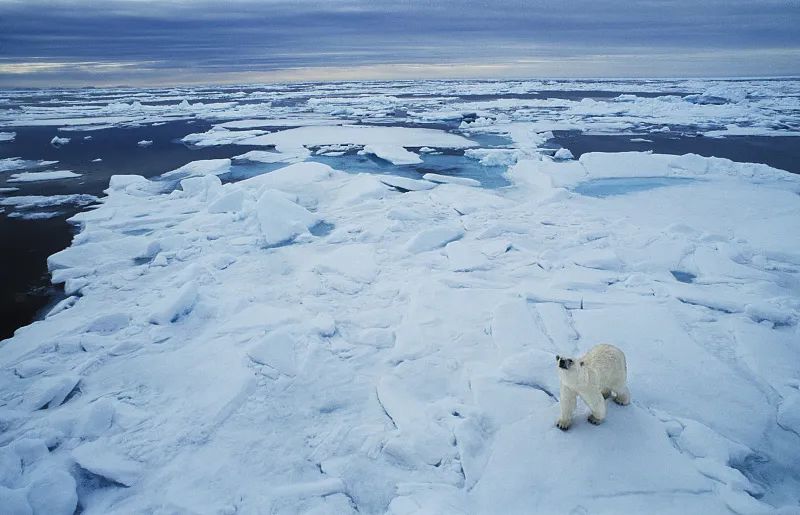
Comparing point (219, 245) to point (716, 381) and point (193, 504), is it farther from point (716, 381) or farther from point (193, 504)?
point (716, 381)

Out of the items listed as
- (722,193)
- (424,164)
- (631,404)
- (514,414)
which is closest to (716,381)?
(631,404)

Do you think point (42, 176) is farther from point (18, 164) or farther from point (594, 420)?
point (594, 420)

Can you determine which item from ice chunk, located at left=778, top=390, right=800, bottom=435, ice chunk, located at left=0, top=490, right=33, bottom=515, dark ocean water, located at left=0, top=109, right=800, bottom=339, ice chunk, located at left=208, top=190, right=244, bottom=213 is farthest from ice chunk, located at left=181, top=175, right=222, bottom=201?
ice chunk, located at left=778, top=390, right=800, bottom=435

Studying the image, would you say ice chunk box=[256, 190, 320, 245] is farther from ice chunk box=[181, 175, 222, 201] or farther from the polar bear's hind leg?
the polar bear's hind leg

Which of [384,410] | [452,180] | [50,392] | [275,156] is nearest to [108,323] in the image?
[50,392]

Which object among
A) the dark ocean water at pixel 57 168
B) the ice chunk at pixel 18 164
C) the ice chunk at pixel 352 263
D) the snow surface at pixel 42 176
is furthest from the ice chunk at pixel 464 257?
the ice chunk at pixel 18 164

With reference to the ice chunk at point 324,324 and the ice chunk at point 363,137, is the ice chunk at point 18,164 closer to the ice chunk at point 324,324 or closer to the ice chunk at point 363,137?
the ice chunk at point 363,137
